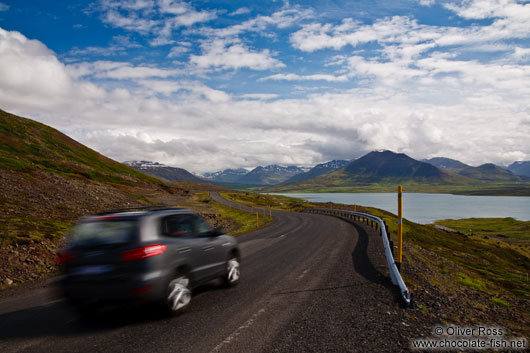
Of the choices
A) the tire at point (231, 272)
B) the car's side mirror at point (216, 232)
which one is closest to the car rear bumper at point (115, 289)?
the car's side mirror at point (216, 232)

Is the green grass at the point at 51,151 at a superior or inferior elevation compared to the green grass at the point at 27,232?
superior

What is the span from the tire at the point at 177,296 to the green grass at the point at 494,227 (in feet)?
260

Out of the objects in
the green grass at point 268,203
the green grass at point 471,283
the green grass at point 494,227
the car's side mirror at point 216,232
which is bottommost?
the green grass at point 494,227

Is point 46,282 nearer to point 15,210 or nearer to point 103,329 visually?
point 103,329

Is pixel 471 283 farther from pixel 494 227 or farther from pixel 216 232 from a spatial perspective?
pixel 494 227

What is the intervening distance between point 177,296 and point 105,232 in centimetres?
188

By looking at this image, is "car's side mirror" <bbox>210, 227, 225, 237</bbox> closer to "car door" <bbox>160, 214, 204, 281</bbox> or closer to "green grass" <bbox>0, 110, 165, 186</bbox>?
"car door" <bbox>160, 214, 204, 281</bbox>

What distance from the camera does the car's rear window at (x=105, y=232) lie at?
602 centimetres

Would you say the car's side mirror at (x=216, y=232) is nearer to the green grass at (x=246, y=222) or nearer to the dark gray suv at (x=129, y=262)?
the dark gray suv at (x=129, y=262)

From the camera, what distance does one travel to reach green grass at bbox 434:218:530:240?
73.3 m

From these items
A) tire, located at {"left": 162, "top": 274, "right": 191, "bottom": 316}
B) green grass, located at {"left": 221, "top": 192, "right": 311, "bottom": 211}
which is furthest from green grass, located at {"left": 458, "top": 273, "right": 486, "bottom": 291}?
green grass, located at {"left": 221, "top": 192, "right": 311, "bottom": 211}

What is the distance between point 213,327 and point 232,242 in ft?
10.3

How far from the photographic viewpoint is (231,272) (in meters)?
8.81

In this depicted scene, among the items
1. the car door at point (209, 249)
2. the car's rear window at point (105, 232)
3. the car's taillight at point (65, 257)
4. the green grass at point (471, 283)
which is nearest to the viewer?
the car's rear window at point (105, 232)
